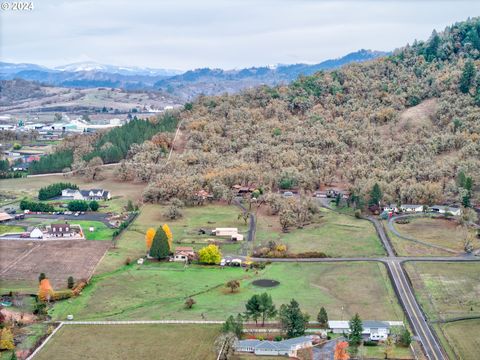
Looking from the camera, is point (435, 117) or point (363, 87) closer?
point (435, 117)

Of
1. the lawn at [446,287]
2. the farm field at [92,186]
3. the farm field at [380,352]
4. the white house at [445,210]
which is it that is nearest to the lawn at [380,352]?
the farm field at [380,352]

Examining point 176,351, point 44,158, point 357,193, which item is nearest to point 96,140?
point 44,158

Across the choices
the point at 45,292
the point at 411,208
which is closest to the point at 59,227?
the point at 45,292

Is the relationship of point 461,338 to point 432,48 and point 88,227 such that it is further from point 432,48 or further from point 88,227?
point 432,48

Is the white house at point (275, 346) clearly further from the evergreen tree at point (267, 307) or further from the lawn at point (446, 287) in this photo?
the lawn at point (446, 287)

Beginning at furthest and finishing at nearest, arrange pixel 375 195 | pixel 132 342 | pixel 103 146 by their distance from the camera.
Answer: pixel 103 146
pixel 375 195
pixel 132 342

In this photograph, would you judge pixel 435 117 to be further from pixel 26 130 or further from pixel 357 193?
pixel 26 130

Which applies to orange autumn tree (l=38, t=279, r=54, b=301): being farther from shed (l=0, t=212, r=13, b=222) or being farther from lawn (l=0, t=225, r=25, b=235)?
shed (l=0, t=212, r=13, b=222)
